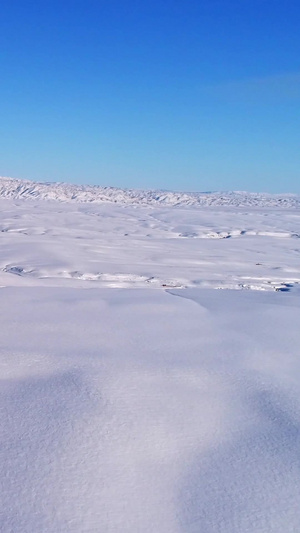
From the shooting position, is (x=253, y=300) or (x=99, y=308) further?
(x=253, y=300)

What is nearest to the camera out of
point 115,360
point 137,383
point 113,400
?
point 113,400

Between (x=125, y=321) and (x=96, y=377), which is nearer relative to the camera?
(x=96, y=377)

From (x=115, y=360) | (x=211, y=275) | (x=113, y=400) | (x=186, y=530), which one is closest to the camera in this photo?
Result: (x=186, y=530)

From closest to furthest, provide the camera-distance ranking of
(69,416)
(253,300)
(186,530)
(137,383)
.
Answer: (186,530)
(69,416)
(137,383)
(253,300)

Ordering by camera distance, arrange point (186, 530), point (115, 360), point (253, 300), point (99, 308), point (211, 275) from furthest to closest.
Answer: point (211, 275) < point (253, 300) < point (99, 308) < point (115, 360) < point (186, 530)

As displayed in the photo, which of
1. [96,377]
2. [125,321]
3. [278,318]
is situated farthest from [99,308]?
[96,377]

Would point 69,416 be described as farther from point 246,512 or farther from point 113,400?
point 246,512

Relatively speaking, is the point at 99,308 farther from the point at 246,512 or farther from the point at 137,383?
the point at 246,512

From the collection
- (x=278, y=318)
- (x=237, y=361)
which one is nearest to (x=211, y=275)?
(x=278, y=318)
